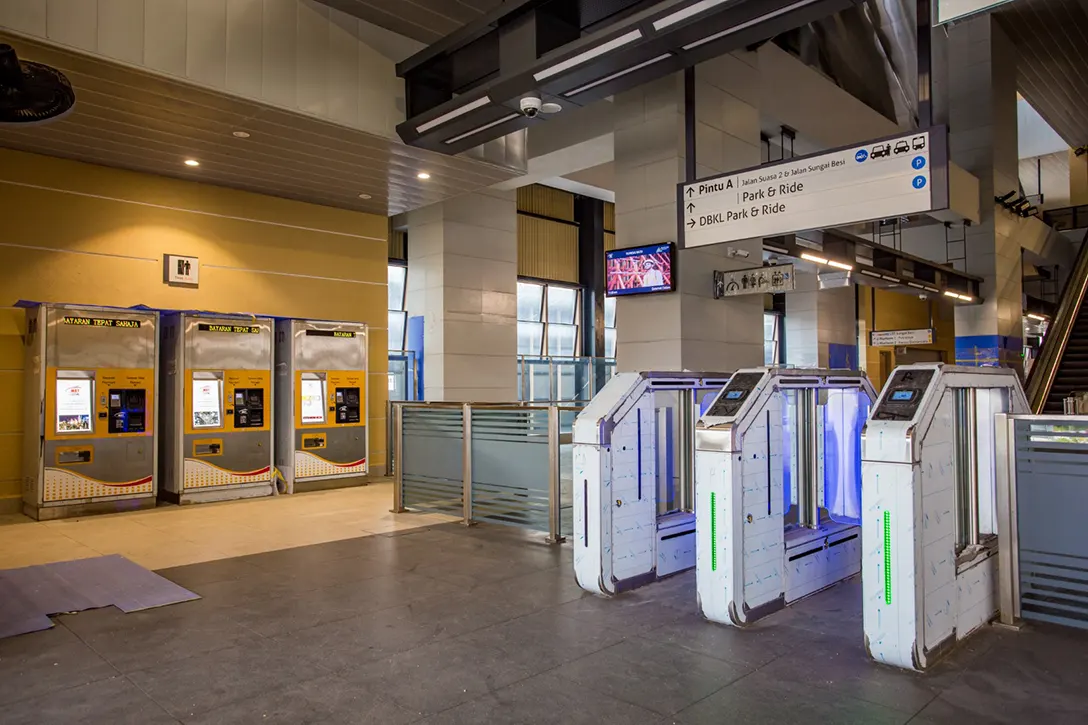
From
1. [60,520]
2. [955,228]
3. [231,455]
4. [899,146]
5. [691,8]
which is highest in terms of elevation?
[955,228]

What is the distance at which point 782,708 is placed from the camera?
3129 mm

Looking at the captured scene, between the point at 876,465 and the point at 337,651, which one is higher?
the point at 876,465

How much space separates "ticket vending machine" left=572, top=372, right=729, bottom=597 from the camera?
15.8 feet

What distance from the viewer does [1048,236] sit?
1736 cm

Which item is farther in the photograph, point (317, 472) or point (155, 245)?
point (317, 472)

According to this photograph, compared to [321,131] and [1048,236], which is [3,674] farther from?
[1048,236]

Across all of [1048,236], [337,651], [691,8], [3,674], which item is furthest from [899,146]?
[1048,236]

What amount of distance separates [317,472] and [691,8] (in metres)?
7.49

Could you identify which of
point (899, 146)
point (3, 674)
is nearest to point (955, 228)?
point (899, 146)

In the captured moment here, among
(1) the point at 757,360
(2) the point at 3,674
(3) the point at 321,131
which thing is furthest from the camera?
(1) the point at 757,360

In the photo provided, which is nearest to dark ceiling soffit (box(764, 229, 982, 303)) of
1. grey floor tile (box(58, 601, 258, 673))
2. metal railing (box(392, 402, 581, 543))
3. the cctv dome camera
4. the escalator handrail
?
the escalator handrail

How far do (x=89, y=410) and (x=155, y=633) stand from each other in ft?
16.0

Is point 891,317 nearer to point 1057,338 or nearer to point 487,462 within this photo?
point 1057,338

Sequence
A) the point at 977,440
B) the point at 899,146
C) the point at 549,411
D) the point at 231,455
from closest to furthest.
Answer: the point at 977,440 < the point at 899,146 < the point at 549,411 < the point at 231,455
